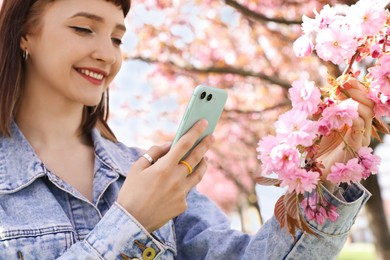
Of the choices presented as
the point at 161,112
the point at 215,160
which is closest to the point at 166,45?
the point at 161,112

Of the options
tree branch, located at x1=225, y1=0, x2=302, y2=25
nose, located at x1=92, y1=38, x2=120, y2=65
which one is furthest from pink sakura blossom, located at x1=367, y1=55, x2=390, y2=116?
tree branch, located at x1=225, y1=0, x2=302, y2=25

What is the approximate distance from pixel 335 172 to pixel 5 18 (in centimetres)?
100

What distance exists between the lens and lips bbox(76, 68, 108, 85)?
1604 millimetres

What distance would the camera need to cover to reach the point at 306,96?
1083 mm

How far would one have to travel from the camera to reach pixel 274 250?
146 cm

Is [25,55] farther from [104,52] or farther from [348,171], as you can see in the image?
[348,171]

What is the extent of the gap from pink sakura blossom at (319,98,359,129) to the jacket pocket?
743mm

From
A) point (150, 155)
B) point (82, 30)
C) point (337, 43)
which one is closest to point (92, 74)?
point (82, 30)

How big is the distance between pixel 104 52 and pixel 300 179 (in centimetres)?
73

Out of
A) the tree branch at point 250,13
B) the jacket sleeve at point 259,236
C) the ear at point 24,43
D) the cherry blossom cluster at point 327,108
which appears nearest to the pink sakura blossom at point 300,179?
the cherry blossom cluster at point 327,108

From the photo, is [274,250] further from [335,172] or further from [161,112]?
[161,112]

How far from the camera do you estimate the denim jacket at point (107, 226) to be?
1359mm

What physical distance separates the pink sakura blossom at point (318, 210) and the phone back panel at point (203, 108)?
30 cm

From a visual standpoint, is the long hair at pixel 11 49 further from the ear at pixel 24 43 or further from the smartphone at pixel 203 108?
the smartphone at pixel 203 108
